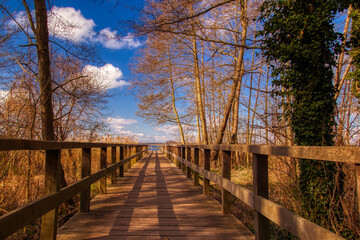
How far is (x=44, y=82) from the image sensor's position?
17.3 ft

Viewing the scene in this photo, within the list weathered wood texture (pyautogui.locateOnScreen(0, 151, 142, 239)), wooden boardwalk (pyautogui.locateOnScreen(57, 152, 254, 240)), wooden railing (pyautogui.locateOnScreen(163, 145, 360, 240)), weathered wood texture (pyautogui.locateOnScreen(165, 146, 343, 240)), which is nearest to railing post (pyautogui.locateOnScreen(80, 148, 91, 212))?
wooden boardwalk (pyautogui.locateOnScreen(57, 152, 254, 240))

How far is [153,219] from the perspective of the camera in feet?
12.2

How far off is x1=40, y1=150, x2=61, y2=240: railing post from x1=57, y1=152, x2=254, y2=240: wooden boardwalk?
452 millimetres

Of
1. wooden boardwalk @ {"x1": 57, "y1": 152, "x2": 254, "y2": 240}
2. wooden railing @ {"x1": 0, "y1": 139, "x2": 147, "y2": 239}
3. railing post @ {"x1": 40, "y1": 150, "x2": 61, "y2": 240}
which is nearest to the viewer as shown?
wooden railing @ {"x1": 0, "y1": 139, "x2": 147, "y2": 239}

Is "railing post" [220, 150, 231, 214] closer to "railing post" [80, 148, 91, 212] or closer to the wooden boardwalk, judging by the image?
the wooden boardwalk

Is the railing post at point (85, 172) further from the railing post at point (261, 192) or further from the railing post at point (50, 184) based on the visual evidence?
the railing post at point (261, 192)

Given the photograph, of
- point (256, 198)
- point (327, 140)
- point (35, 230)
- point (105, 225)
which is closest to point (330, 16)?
point (327, 140)

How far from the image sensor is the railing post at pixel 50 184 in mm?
2506

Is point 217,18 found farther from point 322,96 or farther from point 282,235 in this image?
point 282,235

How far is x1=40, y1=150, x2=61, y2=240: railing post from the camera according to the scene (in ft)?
8.22

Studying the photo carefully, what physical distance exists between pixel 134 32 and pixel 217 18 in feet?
18.2

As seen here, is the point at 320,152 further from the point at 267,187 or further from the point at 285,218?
the point at 267,187

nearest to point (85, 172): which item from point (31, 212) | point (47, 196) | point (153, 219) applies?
point (153, 219)

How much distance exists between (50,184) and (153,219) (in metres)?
1.71
